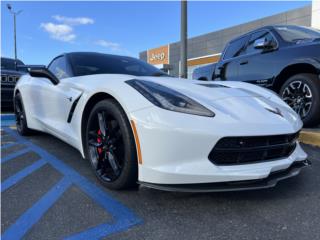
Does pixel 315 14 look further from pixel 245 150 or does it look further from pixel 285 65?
pixel 245 150

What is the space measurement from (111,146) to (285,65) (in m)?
3.05

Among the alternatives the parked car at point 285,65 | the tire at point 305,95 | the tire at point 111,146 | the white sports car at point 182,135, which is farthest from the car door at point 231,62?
the tire at point 111,146

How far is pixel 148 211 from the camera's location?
2043mm

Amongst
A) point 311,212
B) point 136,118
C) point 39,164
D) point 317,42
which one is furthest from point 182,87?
point 317,42

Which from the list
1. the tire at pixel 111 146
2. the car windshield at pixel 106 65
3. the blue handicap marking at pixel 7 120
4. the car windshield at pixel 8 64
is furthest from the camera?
the car windshield at pixel 8 64

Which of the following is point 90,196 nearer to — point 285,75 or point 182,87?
point 182,87

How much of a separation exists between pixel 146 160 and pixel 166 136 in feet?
0.76

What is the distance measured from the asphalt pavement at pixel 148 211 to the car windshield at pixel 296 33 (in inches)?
99.1

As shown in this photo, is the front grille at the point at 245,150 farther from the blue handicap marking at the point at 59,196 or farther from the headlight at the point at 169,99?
the blue handicap marking at the point at 59,196

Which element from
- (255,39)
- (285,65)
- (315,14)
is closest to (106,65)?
(285,65)

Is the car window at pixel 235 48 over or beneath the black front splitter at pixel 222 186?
over

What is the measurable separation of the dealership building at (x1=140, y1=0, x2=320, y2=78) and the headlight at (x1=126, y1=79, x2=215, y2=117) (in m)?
12.4

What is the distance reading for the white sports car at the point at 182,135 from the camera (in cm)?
192

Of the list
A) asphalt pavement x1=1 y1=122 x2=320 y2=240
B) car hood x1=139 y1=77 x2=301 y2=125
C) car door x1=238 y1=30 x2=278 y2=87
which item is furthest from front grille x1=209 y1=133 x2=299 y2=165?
car door x1=238 y1=30 x2=278 y2=87
